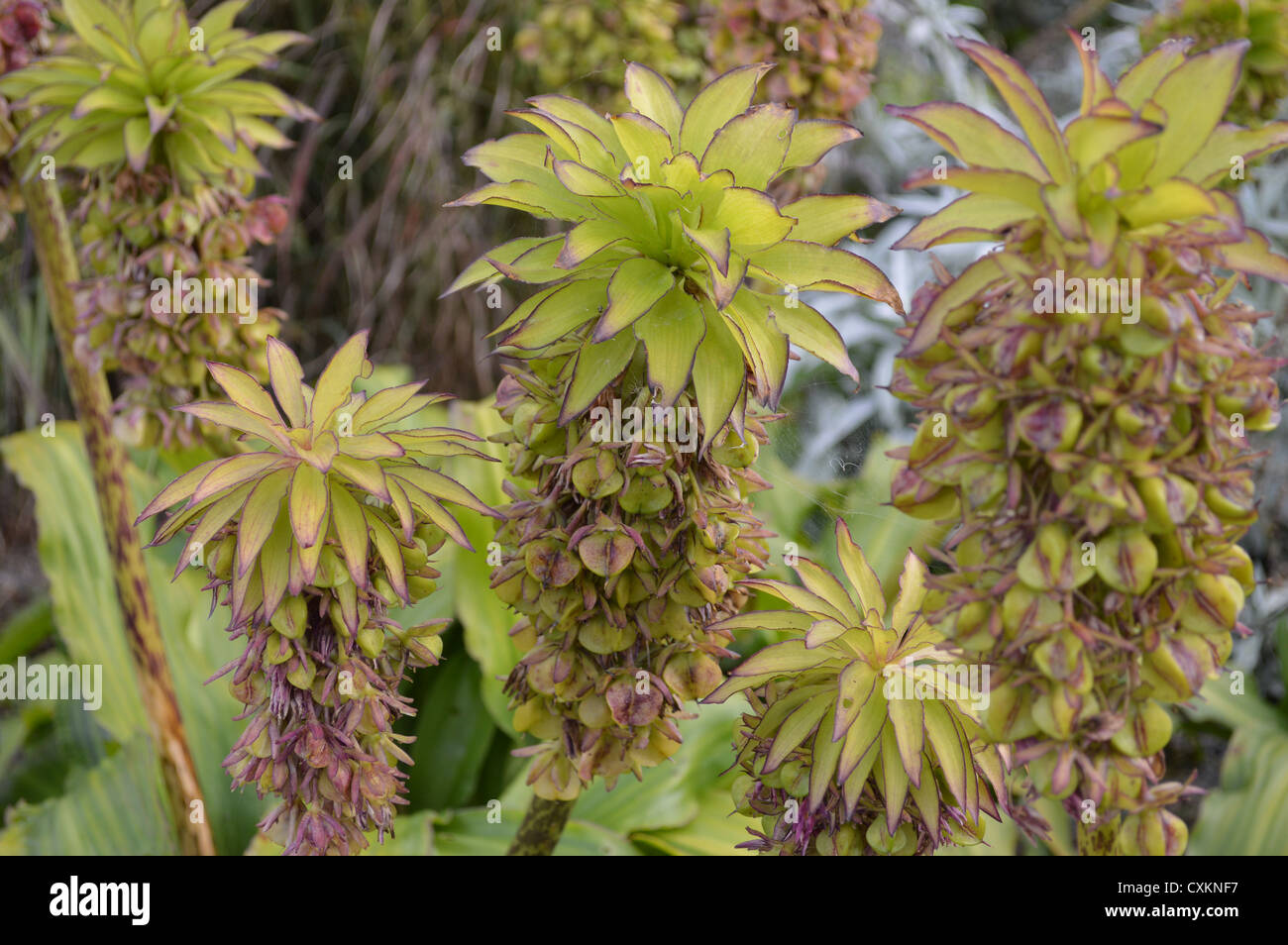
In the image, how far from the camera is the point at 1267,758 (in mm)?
1943

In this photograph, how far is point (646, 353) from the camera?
2.78ft

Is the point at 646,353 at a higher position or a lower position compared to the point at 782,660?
higher

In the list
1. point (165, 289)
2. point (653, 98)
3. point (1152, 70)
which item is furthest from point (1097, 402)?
A: point (165, 289)

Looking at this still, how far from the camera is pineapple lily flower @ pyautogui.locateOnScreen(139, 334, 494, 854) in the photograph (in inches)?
33.9

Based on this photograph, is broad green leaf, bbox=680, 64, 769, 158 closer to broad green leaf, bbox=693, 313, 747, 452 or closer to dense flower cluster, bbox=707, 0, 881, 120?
broad green leaf, bbox=693, 313, 747, 452

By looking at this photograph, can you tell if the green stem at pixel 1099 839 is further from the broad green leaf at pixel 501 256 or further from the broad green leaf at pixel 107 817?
the broad green leaf at pixel 107 817

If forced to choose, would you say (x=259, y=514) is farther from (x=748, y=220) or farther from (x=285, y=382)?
(x=748, y=220)

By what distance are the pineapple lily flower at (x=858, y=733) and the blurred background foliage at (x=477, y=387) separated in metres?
0.16

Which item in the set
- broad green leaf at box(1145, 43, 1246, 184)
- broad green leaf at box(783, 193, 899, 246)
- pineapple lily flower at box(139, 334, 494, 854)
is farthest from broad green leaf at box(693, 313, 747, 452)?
broad green leaf at box(1145, 43, 1246, 184)

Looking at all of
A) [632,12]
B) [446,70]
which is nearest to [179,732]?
[632,12]

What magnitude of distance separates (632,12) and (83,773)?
1.95m

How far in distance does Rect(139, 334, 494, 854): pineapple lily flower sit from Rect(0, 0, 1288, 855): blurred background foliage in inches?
15.9

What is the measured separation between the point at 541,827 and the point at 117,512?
772 mm
